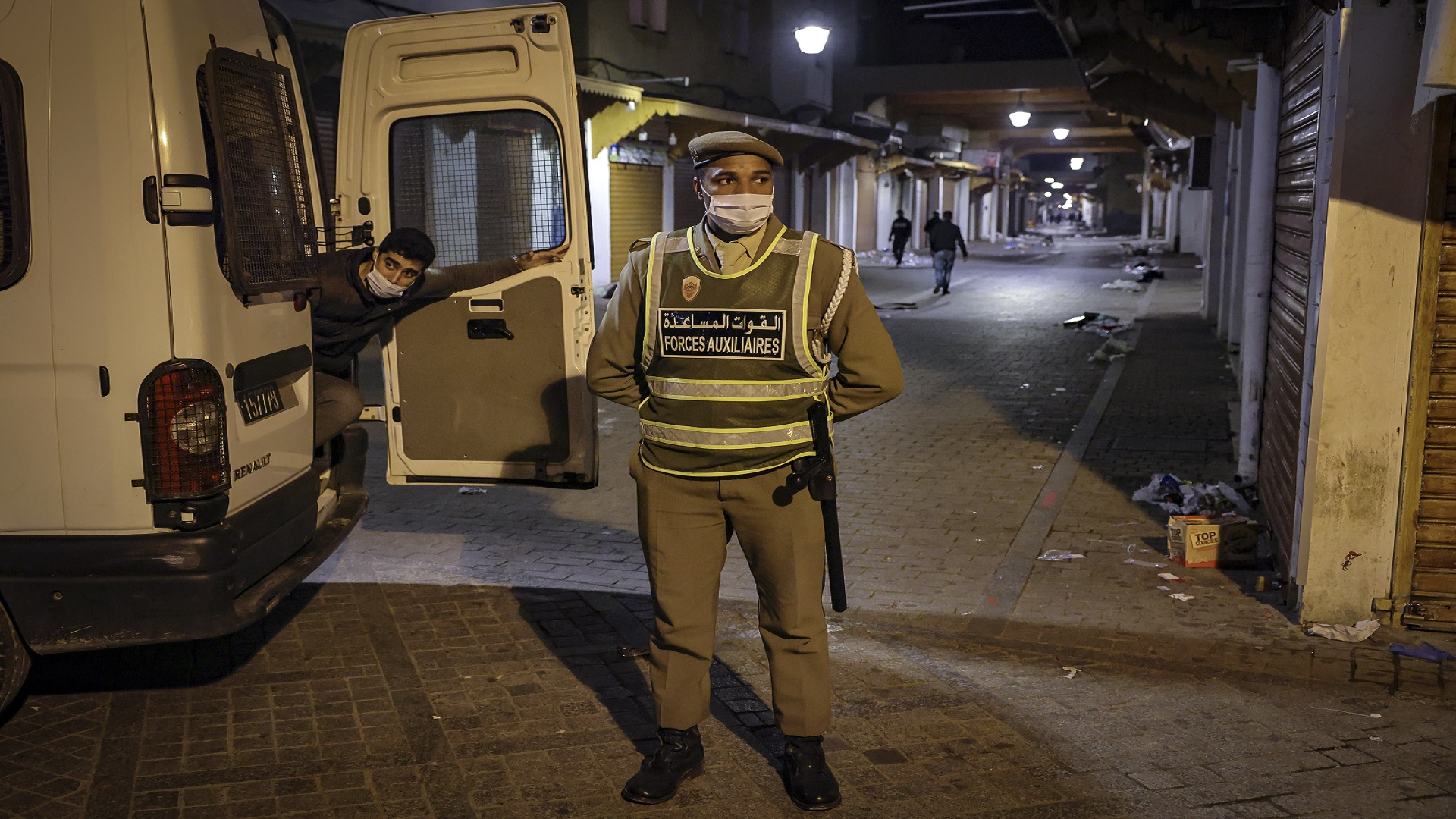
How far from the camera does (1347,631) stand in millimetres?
5148

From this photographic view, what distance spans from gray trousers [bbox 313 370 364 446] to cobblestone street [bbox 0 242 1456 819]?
2.75ft

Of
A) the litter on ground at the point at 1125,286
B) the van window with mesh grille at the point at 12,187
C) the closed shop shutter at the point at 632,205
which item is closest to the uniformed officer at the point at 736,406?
the van window with mesh grille at the point at 12,187

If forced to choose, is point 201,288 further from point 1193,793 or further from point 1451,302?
point 1451,302

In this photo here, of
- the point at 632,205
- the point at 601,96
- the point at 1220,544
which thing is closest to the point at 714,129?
the point at 632,205

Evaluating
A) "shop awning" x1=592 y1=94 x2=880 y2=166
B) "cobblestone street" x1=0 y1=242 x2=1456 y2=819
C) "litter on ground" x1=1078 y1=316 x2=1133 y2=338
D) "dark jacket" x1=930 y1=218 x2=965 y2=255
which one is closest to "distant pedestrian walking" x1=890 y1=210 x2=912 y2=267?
"shop awning" x1=592 y1=94 x2=880 y2=166

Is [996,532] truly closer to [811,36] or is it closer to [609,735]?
[609,735]

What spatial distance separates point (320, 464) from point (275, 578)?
0.96 metres

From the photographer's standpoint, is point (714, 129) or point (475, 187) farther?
point (714, 129)

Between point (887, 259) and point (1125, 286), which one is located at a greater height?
point (887, 259)

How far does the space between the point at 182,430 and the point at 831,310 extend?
2039 millimetres

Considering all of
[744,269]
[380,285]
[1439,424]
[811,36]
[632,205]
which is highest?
[811,36]

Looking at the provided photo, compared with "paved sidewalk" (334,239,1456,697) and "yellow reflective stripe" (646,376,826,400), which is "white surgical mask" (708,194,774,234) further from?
"paved sidewalk" (334,239,1456,697)

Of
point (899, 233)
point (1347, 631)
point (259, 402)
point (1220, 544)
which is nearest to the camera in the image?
point (259, 402)

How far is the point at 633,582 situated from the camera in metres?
5.96
